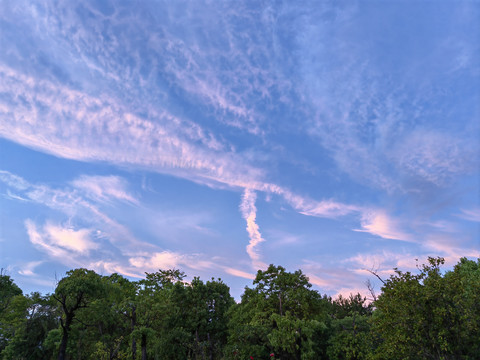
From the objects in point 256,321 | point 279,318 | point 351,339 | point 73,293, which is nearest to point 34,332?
point 73,293

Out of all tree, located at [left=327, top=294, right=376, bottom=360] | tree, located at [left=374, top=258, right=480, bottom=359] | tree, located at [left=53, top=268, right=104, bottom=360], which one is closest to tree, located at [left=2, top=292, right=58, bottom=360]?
tree, located at [left=53, top=268, right=104, bottom=360]

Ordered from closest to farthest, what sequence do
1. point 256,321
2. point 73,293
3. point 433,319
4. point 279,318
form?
point 433,319 → point 279,318 → point 256,321 → point 73,293

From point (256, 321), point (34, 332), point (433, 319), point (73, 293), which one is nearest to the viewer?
point (433, 319)

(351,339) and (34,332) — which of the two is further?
(34,332)

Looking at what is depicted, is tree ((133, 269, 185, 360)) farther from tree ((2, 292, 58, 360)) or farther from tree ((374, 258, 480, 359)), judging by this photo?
tree ((374, 258, 480, 359))

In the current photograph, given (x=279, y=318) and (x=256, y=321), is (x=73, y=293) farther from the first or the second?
(x=279, y=318)

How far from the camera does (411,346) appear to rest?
682 inches

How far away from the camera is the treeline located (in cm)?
1723

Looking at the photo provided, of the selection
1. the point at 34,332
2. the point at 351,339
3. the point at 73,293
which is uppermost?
the point at 73,293

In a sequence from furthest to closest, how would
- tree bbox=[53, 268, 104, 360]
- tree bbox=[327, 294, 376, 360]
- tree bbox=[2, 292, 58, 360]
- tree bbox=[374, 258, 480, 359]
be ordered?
tree bbox=[2, 292, 58, 360] → tree bbox=[53, 268, 104, 360] → tree bbox=[327, 294, 376, 360] → tree bbox=[374, 258, 480, 359]

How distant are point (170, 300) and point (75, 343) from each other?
13.2 meters

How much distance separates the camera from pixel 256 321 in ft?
90.8

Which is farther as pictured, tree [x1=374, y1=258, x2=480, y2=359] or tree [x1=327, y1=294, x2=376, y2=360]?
tree [x1=327, y1=294, x2=376, y2=360]

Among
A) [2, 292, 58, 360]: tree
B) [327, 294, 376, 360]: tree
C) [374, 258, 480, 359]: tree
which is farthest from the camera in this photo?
[2, 292, 58, 360]: tree
